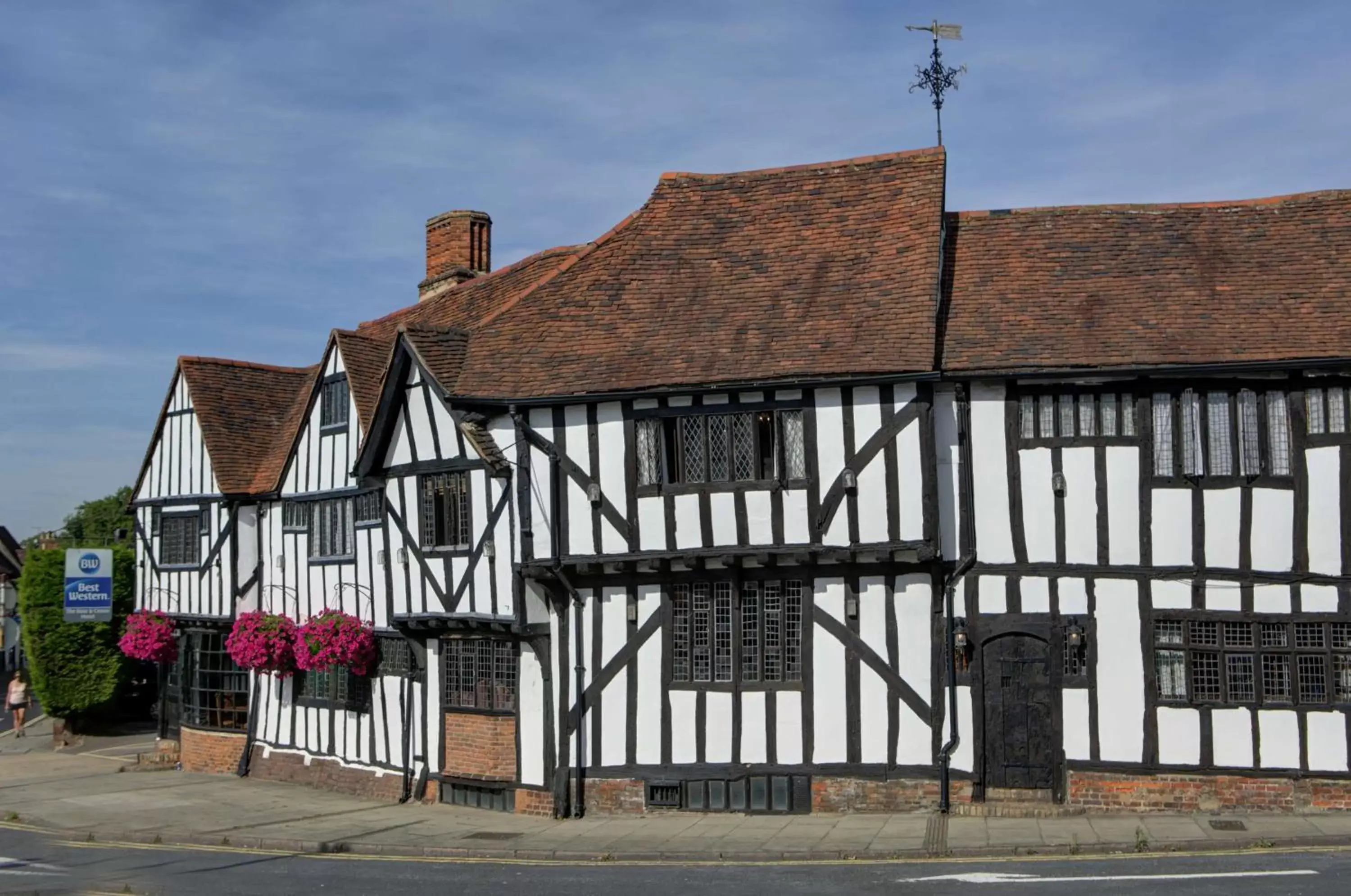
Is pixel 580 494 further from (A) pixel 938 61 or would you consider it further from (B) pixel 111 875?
(A) pixel 938 61

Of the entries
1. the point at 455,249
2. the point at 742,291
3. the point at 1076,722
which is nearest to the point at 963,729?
the point at 1076,722

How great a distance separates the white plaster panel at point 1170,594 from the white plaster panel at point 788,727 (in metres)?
4.60

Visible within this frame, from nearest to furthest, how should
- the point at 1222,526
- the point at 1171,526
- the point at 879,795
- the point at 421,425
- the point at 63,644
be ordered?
the point at 1222,526
the point at 1171,526
the point at 879,795
the point at 421,425
the point at 63,644

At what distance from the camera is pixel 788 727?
18344mm

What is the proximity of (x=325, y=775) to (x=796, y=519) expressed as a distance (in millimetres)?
10732

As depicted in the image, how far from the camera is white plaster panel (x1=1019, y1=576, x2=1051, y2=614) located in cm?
1767

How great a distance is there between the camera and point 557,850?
53.8 ft

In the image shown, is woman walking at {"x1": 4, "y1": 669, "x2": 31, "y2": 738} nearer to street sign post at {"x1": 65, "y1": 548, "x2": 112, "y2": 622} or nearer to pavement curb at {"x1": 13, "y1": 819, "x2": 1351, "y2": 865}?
street sign post at {"x1": 65, "y1": 548, "x2": 112, "y2": 622}

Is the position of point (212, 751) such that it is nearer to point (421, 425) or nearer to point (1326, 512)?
point (421, 425)

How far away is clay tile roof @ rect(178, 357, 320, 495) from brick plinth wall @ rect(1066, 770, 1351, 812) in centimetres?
1549

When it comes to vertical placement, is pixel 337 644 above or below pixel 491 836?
above

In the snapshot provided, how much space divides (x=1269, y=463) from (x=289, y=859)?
12.8m

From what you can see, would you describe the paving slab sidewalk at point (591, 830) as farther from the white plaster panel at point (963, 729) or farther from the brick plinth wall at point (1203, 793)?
the white plaster panel at point (963, 729)

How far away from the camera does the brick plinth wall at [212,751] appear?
26.5 m
